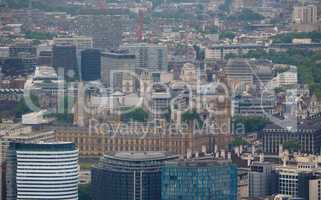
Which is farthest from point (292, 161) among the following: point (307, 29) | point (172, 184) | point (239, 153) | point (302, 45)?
point (307, 29)

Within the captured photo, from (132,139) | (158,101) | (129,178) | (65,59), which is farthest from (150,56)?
(129,178)

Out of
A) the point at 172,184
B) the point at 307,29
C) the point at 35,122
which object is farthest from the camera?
the point at 307,29

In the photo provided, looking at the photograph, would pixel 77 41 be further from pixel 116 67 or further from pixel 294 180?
pixel 294 180

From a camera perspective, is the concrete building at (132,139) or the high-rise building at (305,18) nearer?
the concrete building at (132,139)

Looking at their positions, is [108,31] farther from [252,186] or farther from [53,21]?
Result: [252,186]

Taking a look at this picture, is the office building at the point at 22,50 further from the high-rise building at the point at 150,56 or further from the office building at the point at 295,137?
the office building at the point at 295,137

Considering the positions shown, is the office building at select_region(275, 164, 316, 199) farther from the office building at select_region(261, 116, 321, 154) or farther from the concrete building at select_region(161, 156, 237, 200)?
the office building at select_region(261, 116, 321, 154)

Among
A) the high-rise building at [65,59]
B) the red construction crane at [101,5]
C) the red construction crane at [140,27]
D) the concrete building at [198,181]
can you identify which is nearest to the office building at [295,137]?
the concrete building at [198,181]
